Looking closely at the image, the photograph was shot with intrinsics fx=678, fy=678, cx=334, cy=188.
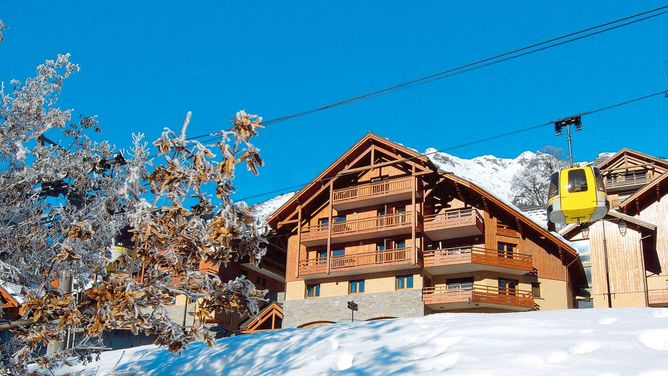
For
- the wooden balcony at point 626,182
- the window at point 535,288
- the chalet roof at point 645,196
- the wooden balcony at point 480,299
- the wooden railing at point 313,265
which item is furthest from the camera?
the wooden balcony at point 626,182

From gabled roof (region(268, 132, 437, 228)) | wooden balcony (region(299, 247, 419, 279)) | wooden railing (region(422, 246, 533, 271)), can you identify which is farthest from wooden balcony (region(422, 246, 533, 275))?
gabled roof (region(268, 132, 437, 228))

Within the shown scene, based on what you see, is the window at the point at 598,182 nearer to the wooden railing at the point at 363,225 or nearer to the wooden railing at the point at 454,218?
the wooden railing at the point at 454,218

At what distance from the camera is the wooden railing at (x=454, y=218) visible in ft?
114

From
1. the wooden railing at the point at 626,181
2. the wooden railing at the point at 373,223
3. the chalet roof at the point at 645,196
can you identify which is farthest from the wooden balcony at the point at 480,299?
the wooden railing at the point at 626,181

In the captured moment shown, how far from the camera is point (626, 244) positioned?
33594 mm

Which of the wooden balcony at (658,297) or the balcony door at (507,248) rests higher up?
the balcony door at (507,248)

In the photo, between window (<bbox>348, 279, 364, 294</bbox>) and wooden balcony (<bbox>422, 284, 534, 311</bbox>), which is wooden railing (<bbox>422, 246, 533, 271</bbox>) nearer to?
wooden balcony (<bbox>422, 284, 534, 311</bbox>)

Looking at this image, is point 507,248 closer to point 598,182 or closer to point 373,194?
point 373,194

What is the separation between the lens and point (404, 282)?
35344 mm

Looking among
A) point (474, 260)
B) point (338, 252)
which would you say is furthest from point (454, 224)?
point (338, 252)

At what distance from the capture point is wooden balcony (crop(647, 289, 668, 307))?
1244 inches

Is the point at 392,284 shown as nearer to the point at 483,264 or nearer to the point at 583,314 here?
the point at 483,264

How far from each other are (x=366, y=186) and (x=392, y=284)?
18.8 feet

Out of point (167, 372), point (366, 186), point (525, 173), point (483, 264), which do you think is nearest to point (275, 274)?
point (366, 186)
